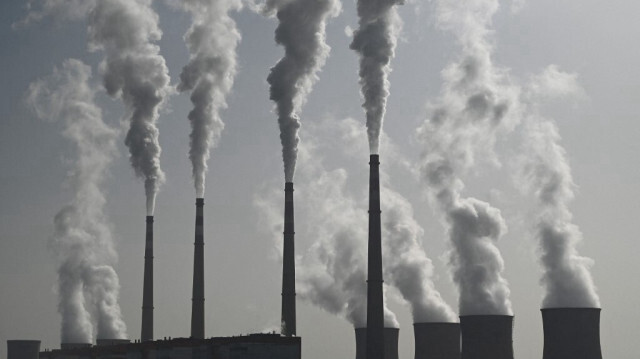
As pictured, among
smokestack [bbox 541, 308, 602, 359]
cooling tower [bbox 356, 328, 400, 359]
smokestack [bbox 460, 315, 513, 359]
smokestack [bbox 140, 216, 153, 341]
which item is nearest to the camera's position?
smokestack [bbox 541, 308, 602, 359]

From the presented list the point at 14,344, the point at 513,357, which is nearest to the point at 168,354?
the point at 513,357

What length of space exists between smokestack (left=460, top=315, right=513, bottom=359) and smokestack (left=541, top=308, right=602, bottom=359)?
1916mm

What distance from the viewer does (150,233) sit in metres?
59.1

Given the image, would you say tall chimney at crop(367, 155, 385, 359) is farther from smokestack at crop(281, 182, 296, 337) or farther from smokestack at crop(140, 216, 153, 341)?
smokestack at crop(140, 216, 153, 341)

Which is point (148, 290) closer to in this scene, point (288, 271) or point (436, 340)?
point (288, 271)

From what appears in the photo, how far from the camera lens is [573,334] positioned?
38.6 meters

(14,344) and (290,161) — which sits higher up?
(290,161)

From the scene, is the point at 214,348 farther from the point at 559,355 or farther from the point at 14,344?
the point at 14,344

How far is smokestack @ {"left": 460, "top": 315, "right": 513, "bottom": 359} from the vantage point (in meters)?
40.3

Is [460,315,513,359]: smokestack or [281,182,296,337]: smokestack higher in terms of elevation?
[281,182,296,337]: smokestack

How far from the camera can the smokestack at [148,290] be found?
56.9 m

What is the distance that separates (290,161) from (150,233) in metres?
14.7

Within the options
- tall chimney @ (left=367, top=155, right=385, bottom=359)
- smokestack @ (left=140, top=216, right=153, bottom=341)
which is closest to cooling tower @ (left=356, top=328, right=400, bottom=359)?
tall chimney @ (left=367, top=155, right=385, bottom=359)

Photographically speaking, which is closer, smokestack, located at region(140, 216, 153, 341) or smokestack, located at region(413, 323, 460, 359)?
smokestack, located at region(413, 323, 460, 359)
